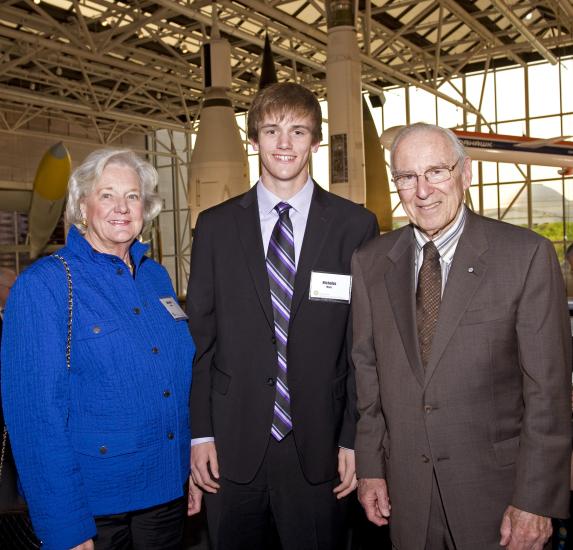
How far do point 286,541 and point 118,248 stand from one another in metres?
1.10

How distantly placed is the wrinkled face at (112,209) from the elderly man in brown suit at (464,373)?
0.82 meters

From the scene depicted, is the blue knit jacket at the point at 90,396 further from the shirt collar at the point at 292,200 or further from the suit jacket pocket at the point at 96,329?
the shirt collar at the point at 292,200

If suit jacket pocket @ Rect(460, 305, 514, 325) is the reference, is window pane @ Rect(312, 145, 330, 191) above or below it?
above

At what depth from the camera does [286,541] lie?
2014 mm

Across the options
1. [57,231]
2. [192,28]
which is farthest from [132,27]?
[57,231]

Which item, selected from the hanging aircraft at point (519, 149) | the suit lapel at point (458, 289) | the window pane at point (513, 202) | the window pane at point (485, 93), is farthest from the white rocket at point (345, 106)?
the window pane at point (485, 93)

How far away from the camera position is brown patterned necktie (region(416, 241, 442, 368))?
1806 millimetres

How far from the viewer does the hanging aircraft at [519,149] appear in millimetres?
10602

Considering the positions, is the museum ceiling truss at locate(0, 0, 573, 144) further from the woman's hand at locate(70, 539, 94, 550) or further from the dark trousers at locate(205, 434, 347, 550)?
the woman's hand at locate(70, 539, 94, 550)

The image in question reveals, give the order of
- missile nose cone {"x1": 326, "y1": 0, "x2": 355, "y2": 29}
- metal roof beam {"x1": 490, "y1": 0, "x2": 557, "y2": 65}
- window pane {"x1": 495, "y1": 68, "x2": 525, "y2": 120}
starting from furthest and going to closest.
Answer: window pane {"x1": 495, "y1": 68, "x2": 525, "y2": 120} → metal roof beam {"x1": 490, "y1": 0, "x2": 557, "y2": 65} → missile nose cone {"x1": 326, "y1": 0, "x2": 355, "y2": 29}

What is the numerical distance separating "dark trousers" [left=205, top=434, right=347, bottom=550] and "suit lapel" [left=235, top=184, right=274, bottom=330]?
0.45 m

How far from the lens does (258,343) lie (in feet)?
6.66

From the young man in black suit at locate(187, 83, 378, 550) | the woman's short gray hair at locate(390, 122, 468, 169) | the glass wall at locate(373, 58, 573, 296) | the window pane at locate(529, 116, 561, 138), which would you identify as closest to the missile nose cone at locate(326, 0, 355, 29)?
the young man in black suit at locate(187, 83, 378, 550)

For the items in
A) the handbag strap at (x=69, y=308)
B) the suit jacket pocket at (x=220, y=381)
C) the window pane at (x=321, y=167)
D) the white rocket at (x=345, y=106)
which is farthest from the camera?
the window pane at (x=321, y=167)
